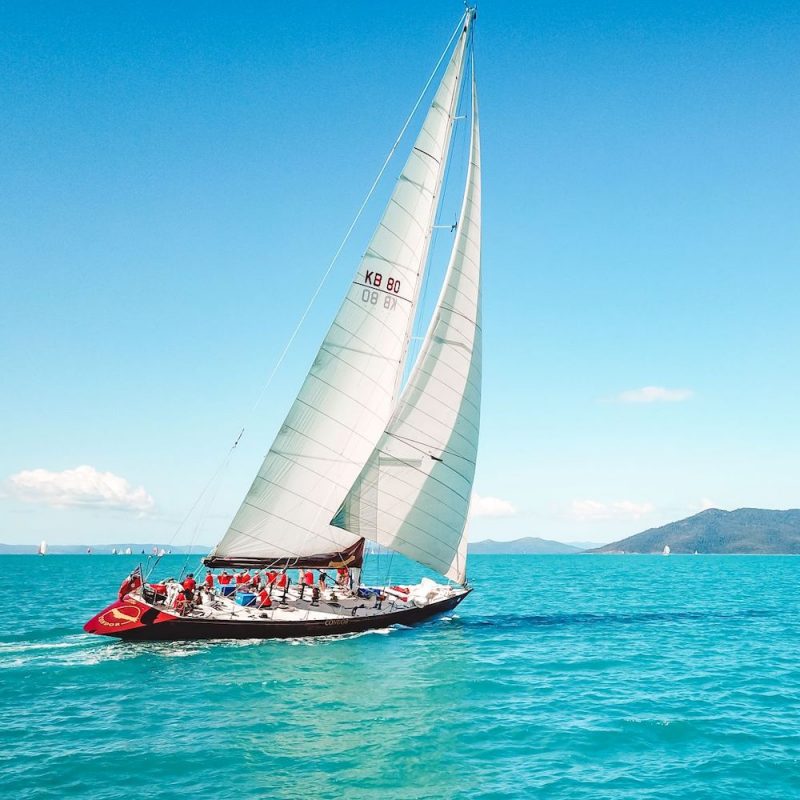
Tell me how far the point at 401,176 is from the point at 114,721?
20.8 m

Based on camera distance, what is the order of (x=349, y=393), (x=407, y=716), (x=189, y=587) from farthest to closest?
(x=349, y=393) < (x=189, y=587) < (x=407, y=716)

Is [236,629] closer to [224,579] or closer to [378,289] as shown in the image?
[224,579]

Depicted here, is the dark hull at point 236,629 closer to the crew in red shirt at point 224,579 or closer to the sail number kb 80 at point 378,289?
the crew in red shirt at point 224,579

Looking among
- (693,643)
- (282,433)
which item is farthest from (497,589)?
(282,433)

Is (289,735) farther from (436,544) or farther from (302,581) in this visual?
(436,544)

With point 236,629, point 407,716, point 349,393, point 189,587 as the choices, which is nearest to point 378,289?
point 349,393

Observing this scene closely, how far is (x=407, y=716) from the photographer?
16.6 m

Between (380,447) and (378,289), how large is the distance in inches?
→ 248

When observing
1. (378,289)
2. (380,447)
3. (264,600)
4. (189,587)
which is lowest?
(264,600)

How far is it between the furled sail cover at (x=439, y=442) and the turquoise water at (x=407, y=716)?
4.01m

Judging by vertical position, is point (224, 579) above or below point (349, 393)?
below

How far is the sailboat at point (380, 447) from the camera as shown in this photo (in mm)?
25656

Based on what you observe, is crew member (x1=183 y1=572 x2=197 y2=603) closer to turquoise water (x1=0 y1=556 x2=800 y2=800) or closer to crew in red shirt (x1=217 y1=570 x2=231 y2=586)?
turquoise water (x1=0 y1=556 x2=800 y2=800)

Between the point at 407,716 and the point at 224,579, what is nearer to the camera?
the point at 407,716
